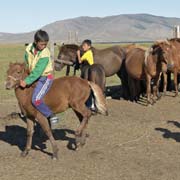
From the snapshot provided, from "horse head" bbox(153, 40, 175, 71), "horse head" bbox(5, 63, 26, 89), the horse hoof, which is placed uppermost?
"horse head" bbox(5, 63, 26, 89)

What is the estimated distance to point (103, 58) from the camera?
1458 cm

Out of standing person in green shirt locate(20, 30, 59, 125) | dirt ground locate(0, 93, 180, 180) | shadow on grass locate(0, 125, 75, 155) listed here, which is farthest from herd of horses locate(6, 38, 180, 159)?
shadow on grass locate(0, 125, 75, 155)

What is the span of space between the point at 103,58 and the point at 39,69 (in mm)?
7105

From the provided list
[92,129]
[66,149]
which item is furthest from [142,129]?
[66,149]

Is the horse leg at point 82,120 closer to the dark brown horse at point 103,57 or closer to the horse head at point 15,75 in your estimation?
the horse head at point 15,75

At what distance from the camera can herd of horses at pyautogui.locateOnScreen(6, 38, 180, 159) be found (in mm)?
7816

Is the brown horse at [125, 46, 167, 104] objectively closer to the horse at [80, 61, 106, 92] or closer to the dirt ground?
the dirt ground

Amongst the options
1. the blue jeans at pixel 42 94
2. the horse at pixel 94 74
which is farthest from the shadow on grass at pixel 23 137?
the horse at pixel 94 74

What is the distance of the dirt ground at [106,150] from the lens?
6977 mm

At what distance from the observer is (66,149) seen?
8547 millimetres

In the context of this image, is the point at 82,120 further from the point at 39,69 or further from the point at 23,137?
the point at 23,137

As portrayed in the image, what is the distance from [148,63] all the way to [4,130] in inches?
187

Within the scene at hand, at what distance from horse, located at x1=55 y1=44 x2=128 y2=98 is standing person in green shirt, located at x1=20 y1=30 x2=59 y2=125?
6351 millimetres

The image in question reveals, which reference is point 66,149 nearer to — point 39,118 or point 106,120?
point 39,118
